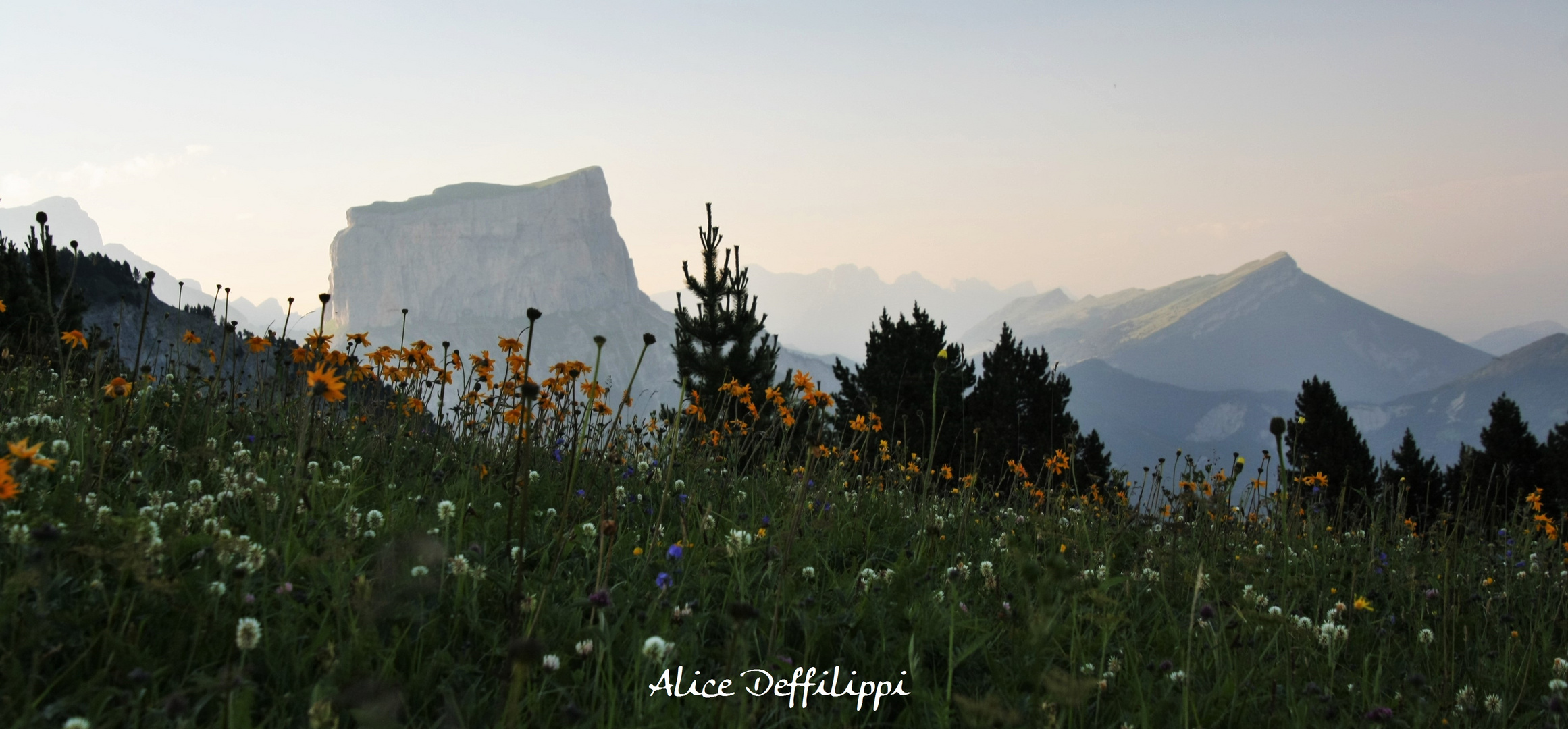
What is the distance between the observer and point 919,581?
3.39m

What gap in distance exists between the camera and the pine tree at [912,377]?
2664cm

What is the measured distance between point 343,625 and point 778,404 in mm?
3390

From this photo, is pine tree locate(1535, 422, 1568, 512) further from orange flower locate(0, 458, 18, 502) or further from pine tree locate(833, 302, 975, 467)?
orange flower locate(0, 458, 18, 502)

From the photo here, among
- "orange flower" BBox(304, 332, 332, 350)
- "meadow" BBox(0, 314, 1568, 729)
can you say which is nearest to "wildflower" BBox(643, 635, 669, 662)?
"meadow" BBox(0, 314, 1568, 729)

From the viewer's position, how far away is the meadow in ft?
6.25

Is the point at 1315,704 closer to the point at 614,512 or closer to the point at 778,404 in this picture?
the point at 614,512

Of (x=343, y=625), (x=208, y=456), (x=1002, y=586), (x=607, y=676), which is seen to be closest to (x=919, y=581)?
(x=1002, y=586)

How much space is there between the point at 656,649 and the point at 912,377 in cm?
2442

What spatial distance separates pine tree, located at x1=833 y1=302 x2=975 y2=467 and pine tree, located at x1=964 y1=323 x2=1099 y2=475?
2.69 ft

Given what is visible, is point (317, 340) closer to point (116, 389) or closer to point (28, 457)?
point (116, 389)

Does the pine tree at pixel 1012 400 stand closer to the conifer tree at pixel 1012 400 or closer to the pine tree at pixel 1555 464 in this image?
the conifer tree at pixel 1012 400

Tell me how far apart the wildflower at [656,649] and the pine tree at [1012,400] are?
907 inches

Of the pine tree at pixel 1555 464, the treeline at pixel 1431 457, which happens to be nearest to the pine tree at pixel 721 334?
the treeline at pixel 1431 457

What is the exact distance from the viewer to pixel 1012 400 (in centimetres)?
2898
